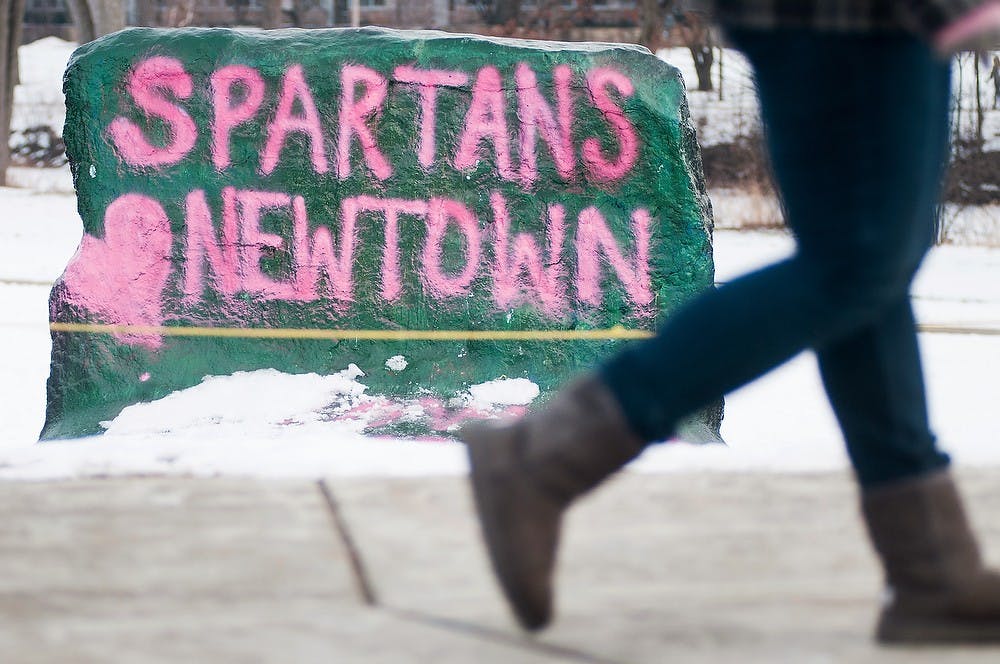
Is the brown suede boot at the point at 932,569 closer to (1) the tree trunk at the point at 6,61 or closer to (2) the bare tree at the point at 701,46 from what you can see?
(1) the tree trunk at the point at 6,61

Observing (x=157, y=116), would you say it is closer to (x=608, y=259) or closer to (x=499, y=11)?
(x=608, y=259)

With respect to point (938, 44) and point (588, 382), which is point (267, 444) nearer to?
point (588, 382)

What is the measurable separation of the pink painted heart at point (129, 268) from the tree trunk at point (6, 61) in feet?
33.6

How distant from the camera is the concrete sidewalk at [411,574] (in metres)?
1.72

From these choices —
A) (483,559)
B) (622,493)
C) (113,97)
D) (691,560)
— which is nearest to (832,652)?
(691,560)

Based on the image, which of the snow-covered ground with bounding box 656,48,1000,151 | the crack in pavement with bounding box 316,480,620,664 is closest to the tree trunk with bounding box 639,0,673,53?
the snow-covered ground with bounding box 656,48,1000,151

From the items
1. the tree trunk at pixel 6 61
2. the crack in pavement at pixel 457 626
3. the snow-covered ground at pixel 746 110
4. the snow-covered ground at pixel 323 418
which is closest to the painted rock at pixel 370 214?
the snow-covered ground at pixel 323 418

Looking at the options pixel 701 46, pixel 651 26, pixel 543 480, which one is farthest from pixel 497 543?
pixel 701 46

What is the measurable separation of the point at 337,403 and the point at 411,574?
2065 millimetres

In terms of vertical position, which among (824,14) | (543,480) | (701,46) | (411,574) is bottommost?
(701,46)

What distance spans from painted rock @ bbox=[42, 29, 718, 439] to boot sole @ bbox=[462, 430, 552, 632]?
2.40 m

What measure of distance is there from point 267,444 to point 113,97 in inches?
64.5

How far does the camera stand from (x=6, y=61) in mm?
14008

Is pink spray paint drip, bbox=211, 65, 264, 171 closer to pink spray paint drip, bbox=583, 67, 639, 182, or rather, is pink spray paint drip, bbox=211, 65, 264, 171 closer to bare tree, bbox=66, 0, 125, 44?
pink spray paint drip, bbox=583, 67, 639, 182
